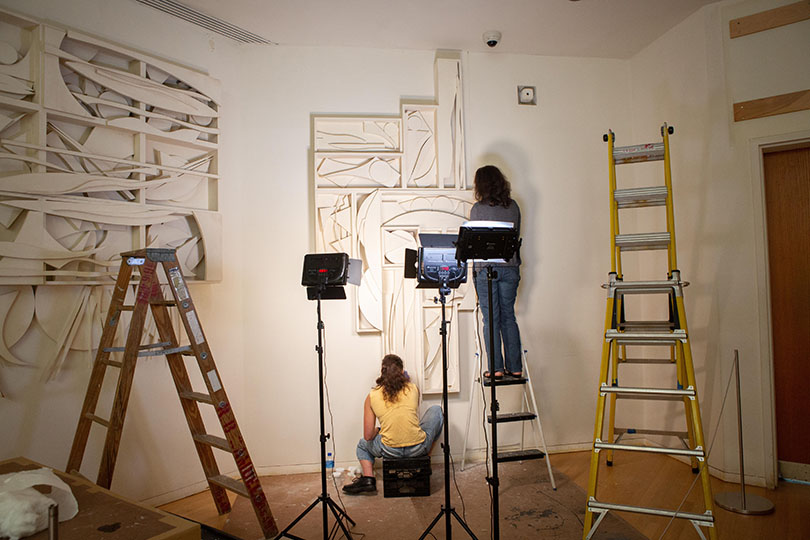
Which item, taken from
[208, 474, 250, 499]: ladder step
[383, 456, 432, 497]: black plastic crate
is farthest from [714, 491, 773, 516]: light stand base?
[208, 474, 250, 499]: ladder step

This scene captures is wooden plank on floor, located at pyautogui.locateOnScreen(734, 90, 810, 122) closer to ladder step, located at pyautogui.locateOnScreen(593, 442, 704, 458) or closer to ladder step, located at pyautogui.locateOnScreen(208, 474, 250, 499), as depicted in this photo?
ladder step, located at pyautogui.locateOnScreen(593, 442, 704, 458)

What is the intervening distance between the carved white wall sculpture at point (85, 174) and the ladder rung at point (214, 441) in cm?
82

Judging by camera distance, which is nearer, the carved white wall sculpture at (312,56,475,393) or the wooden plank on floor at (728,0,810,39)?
the wooden plank on floor at (728,0,810,39)

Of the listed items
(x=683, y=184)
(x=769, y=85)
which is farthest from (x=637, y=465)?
(x=769, y=85)

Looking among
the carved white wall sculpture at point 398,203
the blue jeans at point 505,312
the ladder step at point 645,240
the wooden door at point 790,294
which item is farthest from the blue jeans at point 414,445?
the wooden door at point 790,294

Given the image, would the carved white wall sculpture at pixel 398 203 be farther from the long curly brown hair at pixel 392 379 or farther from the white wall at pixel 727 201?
the white wall at pixel 727 201

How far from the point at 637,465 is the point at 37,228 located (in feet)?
13.0

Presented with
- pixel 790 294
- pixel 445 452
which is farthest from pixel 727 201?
pixel 445 452

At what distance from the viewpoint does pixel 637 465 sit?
3.38 m

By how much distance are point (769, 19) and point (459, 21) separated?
1915 millimetres

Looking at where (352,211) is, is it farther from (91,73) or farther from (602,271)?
(602,271)

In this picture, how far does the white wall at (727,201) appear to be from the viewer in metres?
2.98

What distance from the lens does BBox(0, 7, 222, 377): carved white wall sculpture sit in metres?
2.44

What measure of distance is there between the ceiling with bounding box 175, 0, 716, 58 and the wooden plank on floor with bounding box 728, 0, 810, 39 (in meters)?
0.25
